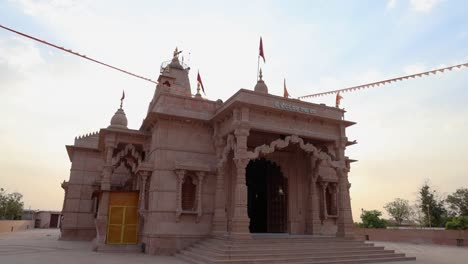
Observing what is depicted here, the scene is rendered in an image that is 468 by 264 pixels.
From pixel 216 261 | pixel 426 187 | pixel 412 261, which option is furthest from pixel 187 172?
pixel 426 187

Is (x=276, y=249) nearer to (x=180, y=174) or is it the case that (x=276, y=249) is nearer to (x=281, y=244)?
(x=281, y=244)

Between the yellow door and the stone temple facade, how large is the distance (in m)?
0.04

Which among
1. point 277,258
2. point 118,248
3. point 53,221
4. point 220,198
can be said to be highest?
point 220,198

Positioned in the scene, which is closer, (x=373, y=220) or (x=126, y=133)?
(x=126, y=133)

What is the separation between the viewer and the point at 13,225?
34688 mm

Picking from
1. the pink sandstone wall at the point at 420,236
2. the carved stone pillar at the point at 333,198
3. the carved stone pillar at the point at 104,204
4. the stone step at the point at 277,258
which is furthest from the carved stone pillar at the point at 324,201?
the carved stone pillar at the point at 104,204

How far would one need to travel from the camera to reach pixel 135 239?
613 inches

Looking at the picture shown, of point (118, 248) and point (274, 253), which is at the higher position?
point (274, 253)

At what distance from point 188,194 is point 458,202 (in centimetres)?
4457

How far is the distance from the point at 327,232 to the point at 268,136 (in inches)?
236

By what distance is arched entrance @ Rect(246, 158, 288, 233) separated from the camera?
55.3ft

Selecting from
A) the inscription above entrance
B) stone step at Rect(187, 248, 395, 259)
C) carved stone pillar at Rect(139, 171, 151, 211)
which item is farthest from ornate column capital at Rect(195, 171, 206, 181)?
the inscription above entrance

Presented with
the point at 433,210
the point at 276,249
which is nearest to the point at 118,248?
the point at 276,249

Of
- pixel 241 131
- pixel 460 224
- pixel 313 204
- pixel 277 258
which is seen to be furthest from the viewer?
pixel 460 224
